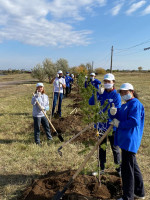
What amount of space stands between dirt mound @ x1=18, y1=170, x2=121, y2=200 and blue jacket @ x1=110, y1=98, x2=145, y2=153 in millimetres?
953

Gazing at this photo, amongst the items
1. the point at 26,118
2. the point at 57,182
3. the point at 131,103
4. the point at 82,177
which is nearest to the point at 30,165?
the point at 57,182

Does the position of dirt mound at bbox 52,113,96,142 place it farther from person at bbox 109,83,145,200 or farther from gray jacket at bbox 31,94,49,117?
person at bbox 109,83,145,200

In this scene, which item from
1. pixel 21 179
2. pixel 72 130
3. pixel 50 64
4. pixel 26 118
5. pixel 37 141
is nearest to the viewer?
pixel 21 179

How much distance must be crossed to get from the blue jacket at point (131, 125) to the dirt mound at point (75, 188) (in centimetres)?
95

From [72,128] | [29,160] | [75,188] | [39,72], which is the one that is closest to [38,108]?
[29,160]

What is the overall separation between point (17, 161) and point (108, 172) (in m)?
2.17

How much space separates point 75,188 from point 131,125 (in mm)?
1439

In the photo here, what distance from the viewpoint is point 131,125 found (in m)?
2.42

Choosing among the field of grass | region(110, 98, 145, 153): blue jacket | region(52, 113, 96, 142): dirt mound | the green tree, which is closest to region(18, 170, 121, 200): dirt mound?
the field of grass

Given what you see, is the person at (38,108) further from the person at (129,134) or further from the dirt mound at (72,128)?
the person at (129,134)

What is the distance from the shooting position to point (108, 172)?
3.72 m

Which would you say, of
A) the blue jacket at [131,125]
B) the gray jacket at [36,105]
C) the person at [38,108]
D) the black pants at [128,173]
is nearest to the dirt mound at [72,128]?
the person at [38,108]

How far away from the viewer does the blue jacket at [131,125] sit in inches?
95.2

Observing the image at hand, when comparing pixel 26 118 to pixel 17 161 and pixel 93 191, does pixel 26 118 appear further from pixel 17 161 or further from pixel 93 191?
pixel 93 191
